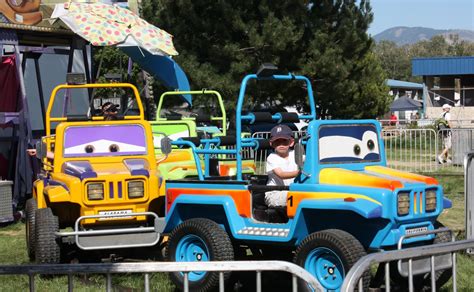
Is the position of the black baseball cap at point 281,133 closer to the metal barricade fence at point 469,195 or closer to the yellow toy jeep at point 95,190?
the yellow toy jeep at point 95,190

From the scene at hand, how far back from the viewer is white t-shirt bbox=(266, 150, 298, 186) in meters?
7.39

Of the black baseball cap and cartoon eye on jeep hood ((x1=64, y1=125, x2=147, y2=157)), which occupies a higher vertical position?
the black baseball cap

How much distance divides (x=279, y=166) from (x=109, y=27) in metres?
7.39

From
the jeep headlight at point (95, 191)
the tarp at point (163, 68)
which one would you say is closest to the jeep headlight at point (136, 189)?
the jeep headlight at point (95, 191)

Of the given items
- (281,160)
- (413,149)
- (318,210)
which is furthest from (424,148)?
(318,210)

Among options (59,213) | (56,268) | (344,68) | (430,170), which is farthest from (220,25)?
(56,268)

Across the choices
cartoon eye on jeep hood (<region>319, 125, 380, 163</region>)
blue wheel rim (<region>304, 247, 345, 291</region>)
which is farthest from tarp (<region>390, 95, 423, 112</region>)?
blue wheel rim (<region>304, 247, 345, 291</region>)

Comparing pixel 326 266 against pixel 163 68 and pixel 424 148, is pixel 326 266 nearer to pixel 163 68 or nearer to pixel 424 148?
pixel 163 68

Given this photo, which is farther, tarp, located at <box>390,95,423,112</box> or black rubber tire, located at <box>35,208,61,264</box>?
tarp, located at <box>390,95,423,112</box>

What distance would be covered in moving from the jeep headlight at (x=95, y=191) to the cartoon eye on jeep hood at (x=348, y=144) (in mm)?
2750

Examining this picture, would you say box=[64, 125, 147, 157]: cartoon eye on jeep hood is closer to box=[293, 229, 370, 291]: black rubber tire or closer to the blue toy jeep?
the blue toy jeep

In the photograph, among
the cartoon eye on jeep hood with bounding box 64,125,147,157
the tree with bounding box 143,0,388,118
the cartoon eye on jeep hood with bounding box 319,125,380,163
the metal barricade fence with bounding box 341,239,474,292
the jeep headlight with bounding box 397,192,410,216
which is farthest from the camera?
the tree with bounding box 143,0,388,118

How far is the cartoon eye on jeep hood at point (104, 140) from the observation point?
952 centimetres

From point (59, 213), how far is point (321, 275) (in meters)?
3.89
